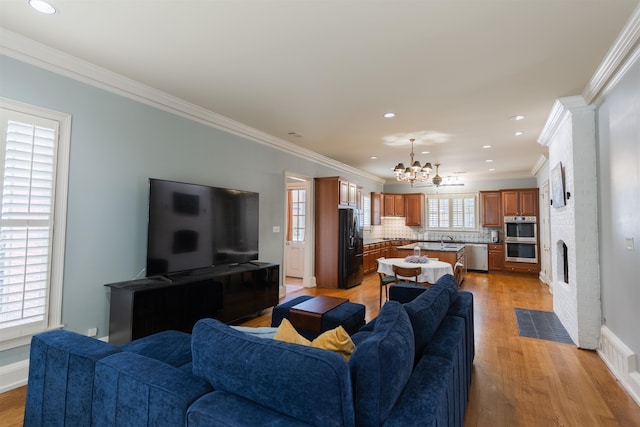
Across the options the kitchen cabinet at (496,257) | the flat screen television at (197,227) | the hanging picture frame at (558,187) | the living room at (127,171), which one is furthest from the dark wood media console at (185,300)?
the kitchen cabinet at (496,257)

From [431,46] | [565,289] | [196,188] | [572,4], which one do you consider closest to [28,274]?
[196,188]

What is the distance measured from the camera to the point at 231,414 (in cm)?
112

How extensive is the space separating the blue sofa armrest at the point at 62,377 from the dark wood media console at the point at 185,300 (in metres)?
1.10

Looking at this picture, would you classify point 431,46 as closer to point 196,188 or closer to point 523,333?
point 196,188

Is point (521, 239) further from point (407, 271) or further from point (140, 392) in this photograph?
point (140, 392)

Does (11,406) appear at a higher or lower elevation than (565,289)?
lower

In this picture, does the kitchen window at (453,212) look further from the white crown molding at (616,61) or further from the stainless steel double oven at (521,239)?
the white crown molding at (616,61)

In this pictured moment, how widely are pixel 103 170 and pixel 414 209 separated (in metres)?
8.66

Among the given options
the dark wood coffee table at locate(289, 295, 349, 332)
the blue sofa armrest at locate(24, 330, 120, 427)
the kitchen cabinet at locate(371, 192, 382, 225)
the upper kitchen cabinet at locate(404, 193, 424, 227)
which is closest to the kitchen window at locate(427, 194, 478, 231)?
the upper kitchen cabinet at locate(404, 193, 424, 227)

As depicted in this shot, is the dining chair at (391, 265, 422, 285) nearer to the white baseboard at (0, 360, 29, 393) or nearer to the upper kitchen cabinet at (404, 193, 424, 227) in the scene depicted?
the white baseboard at (0, 360, 29, 393)

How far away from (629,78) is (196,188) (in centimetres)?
434

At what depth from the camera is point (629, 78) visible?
8.41 ft

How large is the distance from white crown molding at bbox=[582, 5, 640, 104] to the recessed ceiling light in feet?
13.3

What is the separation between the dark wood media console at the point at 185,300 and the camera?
2.90 meters
